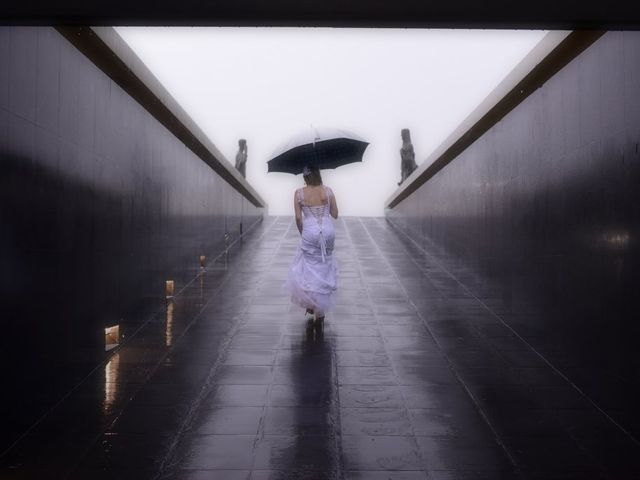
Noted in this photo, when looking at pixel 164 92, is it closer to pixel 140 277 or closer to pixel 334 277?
pixel 140 277

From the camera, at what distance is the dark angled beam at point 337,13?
3.58m

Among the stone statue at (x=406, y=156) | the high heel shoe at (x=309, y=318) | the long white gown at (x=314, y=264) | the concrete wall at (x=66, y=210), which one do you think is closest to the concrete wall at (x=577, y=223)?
the long white gown at (x=314, y=264)

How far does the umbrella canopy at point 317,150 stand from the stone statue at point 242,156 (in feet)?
60.1

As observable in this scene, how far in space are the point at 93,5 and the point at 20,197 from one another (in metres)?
1.28

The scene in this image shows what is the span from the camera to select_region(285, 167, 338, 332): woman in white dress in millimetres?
7781

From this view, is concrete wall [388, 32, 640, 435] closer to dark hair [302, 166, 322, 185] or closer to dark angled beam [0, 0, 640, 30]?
dark angled beam [0, 0, 640, 30]

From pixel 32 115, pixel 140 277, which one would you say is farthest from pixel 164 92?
pixel 32 115

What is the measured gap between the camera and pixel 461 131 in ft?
35.8

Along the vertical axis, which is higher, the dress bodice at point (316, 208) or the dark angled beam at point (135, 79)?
the dark angled beam at point (135, 79)

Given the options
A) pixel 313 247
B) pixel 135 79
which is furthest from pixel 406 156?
pixel 135 79

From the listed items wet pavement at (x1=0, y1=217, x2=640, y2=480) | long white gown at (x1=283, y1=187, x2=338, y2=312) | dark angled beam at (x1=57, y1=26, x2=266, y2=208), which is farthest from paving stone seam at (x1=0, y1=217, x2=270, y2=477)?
dark angled beam at (x1=57, y1=26, x2=266, y2=208)

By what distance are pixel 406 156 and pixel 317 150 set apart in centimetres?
1784

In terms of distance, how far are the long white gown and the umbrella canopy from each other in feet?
1.29

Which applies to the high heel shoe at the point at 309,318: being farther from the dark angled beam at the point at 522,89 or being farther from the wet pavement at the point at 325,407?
the dark angled beam at the point at 522,89
